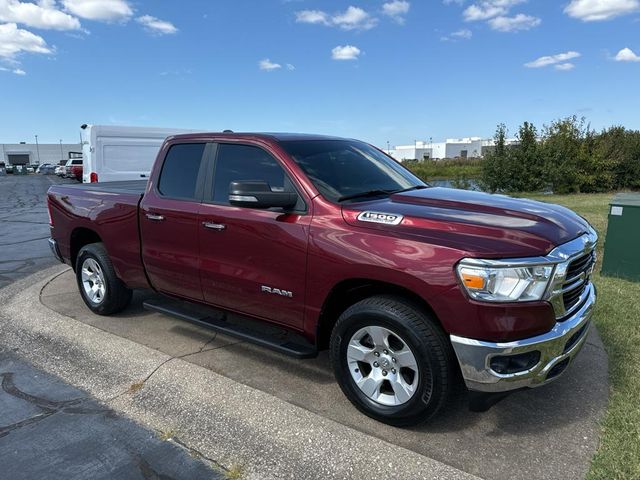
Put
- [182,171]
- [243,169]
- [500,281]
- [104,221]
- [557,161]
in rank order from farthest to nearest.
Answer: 1. [557,161]
2. [104,221]
3. [182,171]
4. [243,169]
5. [500,281]

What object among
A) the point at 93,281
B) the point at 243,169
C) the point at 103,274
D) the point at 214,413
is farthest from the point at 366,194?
the point at 93,281

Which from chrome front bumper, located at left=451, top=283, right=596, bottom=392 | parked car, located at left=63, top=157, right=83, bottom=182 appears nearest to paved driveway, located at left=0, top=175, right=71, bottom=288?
chrome front bumper, located at left=451, top=283, right=596, bottom=392

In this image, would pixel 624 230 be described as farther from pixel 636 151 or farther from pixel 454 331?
pixel 636 151

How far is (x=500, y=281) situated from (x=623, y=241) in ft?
15.4

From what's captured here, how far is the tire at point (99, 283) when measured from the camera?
5.39 meters

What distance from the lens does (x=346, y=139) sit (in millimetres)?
4734

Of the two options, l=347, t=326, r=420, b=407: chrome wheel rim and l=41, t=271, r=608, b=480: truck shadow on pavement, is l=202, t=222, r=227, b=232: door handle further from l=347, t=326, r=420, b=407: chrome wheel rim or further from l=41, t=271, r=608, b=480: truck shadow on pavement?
l=347, t=326, r=420, b=407: chrome wheel rim

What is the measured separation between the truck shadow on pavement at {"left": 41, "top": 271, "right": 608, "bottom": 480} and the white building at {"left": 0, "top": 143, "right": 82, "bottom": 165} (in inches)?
4498

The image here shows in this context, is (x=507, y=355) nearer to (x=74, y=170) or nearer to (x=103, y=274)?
(x=103, y=274)

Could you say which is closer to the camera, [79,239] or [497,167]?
[79,239]

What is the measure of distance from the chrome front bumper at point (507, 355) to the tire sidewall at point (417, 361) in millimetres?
197

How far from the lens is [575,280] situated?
127 inches

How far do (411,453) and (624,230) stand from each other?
500 centimetres

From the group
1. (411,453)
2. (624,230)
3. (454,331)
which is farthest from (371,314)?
(624,230)
